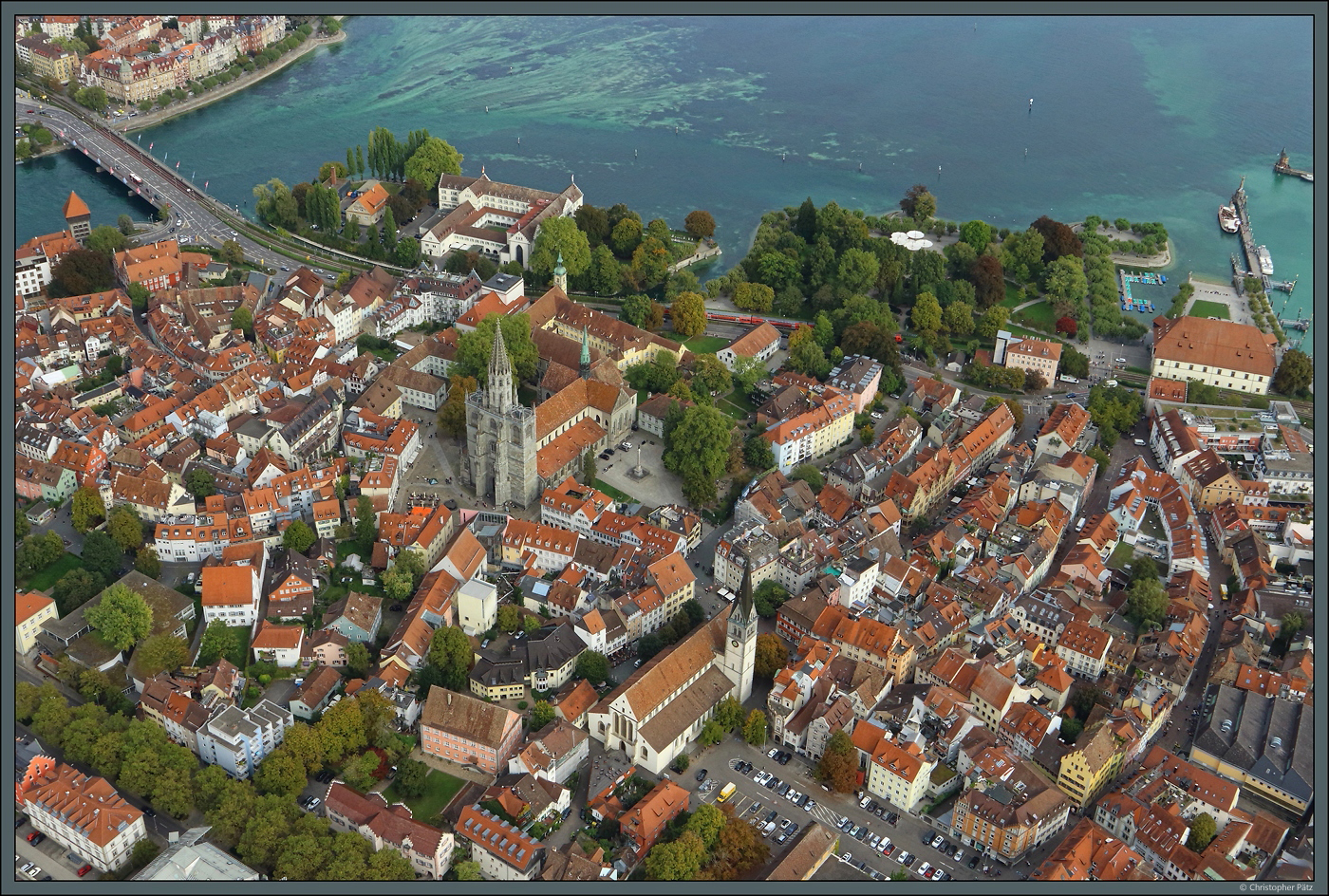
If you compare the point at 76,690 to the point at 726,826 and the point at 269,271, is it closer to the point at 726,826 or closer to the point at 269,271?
the point at 726,826

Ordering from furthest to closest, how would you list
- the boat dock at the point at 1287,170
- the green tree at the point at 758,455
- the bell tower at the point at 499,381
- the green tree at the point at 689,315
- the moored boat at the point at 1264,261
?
1. the boat dock at the point at 1287,170
2. the moored boat at the point at 1264,261
3. the green tree at the point at 689,315
4. the green tree at the point at 758,455
5. the bell tower at the point at 499,381

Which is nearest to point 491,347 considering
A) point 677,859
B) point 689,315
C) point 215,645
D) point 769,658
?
point 689,315

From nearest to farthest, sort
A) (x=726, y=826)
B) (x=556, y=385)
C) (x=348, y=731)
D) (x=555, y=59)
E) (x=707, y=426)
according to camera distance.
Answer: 1. (x=726, y=826)
2. (x=348, y=731)
3. (x=707, y=426)
4. (x=556, y=385)
5. (x=555, y=59)

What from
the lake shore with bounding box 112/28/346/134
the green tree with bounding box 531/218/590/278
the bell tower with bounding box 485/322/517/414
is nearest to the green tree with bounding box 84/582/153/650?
the bell tower with bounding box 485/322/517/414

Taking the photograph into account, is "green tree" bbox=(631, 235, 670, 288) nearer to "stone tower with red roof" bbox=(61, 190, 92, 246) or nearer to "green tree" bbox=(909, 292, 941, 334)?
"green tree" bbox=(909, 292, 941, 334)

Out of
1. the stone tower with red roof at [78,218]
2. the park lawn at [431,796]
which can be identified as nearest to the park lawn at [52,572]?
the park lawn at [431,796]

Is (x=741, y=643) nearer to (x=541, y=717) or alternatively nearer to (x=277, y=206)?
(x=541, y=717)

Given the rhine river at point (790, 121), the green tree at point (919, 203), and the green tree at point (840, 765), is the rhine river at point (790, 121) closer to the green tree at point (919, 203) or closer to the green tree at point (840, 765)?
the green tree at point (919, 203)

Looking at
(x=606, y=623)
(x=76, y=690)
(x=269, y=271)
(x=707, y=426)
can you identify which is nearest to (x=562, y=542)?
(x=606, y=623)
